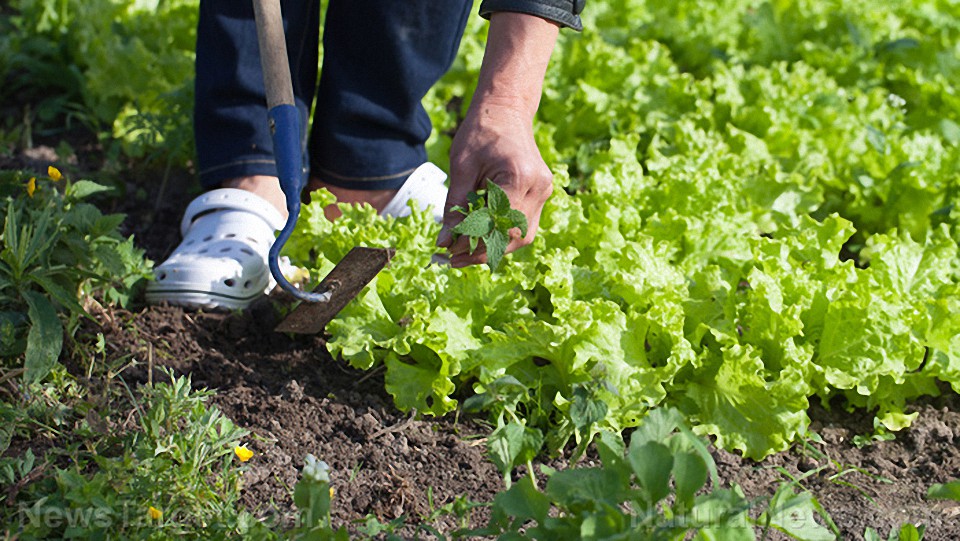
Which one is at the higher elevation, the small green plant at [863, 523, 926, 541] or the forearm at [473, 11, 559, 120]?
the forearm at [473, 11, 559, 120]

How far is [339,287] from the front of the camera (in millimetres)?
2305

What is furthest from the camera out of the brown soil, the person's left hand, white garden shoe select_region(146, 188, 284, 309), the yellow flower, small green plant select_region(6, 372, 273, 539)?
white garden shoe select_region(146, 188, 284, 309)

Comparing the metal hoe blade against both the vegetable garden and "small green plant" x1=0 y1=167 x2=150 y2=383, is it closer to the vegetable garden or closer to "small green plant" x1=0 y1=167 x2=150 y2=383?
the vegetable garden

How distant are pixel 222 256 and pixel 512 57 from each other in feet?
3.02

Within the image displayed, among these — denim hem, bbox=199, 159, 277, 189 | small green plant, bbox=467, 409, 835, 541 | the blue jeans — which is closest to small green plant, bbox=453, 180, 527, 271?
small green plant, bbox=467, 409, 835, 541

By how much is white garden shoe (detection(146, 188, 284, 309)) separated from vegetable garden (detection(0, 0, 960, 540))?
6cm

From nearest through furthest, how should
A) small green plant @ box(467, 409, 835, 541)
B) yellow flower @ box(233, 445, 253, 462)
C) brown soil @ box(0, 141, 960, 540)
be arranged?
small green plant @ box(467, 409, 835, 541) < yellow flower @ box(233, 445, 253, 462) < brown soil @ box(0, 141, 960, 540)

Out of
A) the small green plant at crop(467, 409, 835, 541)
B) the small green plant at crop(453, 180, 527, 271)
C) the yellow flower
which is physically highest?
the small green plant at crop(453, 180, 527, 271)

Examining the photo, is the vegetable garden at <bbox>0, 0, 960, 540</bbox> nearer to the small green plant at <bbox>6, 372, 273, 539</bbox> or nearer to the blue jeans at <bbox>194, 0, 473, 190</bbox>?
the small green plant at <bbox>6, 372, 273, 539</bbox>

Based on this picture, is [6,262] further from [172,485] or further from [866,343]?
[866,343]

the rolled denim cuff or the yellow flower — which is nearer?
the yellow flower

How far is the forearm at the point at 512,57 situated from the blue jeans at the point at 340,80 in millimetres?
467

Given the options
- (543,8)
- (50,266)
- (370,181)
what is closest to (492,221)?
(543,8)

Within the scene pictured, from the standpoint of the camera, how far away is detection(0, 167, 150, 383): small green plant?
2.20m
